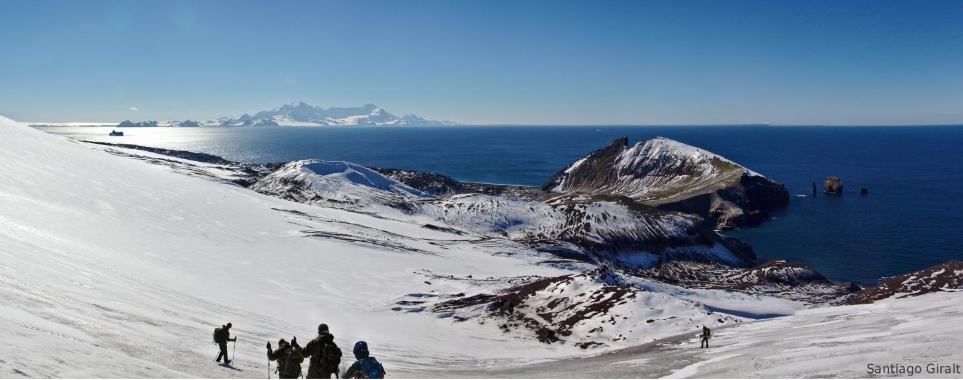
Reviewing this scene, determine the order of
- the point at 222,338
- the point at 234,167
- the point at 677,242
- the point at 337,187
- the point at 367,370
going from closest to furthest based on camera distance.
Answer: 1. the point at 367,370
2. the point at 222,338
3. the point at 677,242
4. the point at 337,187
5. the point at 234,167

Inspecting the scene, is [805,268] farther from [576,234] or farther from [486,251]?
[486,251]

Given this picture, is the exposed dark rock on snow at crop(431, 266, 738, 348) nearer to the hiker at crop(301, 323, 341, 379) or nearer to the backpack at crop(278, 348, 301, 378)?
the backpack at crop(278, 348, 301, 378)

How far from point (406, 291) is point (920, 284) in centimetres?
5290

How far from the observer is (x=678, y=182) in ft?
472

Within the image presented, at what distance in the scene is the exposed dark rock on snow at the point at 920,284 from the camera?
4869 centimetres

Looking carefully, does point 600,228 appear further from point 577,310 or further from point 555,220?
point 577,310

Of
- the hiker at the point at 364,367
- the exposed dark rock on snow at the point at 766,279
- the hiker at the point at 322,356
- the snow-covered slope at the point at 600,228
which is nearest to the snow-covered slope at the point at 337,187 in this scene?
the snow-covered slope at the point at 600,228

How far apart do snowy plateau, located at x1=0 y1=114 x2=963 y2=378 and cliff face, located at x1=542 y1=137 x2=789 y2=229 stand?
1233 inches

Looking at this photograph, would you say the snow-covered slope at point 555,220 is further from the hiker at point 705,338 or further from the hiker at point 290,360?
the hiker at point 290,360

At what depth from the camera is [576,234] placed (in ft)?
287

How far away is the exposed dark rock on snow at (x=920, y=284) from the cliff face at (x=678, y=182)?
201ft

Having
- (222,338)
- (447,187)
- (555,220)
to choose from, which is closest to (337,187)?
(447,187)

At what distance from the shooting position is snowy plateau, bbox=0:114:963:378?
64.2ft

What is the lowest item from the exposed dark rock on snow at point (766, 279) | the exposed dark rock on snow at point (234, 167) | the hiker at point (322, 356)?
the exposed dark rock on snow at point (766, 279)
